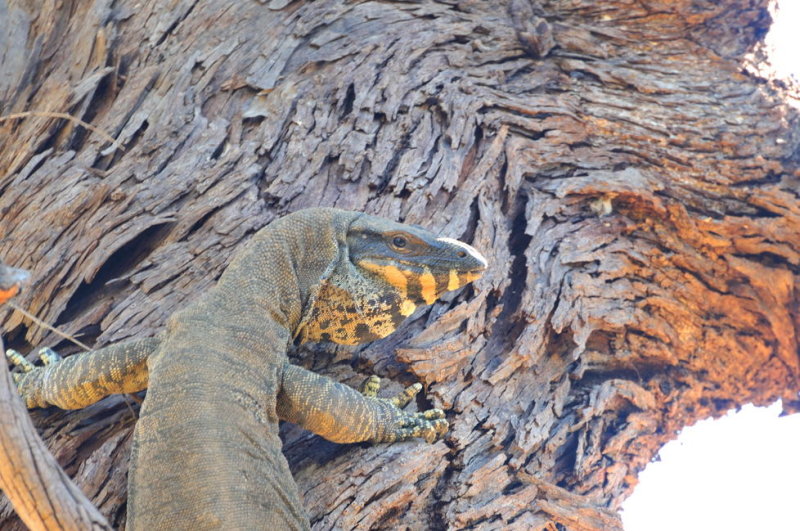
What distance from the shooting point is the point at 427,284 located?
14.8 feet

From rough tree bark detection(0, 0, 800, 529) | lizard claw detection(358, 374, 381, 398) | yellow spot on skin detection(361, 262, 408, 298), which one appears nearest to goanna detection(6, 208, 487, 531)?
yellow spot on skin detection(361, 262, 408, 298)

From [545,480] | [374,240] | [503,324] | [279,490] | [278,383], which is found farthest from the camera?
[503,324]

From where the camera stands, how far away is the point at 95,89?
5.86 metres

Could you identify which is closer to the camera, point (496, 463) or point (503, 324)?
point (496, 463)

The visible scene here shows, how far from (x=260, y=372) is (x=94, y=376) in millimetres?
894

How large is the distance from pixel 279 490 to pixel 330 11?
4.13m

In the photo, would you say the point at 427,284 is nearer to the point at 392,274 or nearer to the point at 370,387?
the point at 392,274

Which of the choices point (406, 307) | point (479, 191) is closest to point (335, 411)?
point (406, 307)

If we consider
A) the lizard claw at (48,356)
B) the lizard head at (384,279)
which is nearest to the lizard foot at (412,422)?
the lizard head at (384,279)

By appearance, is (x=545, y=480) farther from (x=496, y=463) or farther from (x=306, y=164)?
(x=306, y=164)

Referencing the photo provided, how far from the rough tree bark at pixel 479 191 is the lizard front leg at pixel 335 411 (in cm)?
13

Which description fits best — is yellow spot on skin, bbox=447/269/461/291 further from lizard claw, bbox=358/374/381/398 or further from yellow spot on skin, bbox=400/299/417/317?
lizard claw, bbox=358/374/381/398

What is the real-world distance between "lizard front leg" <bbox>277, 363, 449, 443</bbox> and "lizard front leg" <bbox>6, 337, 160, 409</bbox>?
2.52 ft

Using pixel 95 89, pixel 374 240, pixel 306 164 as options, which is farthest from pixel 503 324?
pixel 95 89
